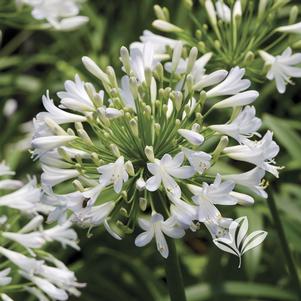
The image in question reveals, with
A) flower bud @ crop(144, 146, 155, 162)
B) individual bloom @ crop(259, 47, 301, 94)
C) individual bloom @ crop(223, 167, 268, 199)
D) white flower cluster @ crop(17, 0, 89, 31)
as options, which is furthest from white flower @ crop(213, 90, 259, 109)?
white flower cluster @ crop(17, 0, 89, 31)

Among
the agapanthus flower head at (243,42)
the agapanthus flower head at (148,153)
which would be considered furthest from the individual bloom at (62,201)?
the agapanthus flower head at (243,42)

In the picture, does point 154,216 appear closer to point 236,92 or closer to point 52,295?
point 236,92

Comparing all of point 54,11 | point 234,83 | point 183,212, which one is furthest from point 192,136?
point 54,11

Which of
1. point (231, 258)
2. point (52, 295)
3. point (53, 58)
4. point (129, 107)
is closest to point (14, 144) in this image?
point (53, 58)

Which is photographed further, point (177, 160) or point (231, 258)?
point (231, 258)

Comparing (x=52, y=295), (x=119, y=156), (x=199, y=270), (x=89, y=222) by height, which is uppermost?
(x=119, y=156)

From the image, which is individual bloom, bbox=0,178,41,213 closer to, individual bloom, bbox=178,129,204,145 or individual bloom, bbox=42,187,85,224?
individual bloom, bbox=42,187,85,224

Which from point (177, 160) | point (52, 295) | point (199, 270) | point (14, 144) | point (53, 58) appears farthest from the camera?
point (53, 58)
